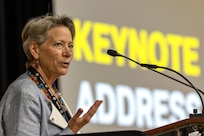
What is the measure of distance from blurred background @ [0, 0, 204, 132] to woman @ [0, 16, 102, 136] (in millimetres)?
1367

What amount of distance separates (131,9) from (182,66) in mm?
578

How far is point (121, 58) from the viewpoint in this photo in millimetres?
4633

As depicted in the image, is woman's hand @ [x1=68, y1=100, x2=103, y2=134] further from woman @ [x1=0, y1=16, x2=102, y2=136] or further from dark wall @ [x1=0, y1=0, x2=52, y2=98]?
dark wall @ [x1=0, y1=0, x2=52, y2=98]

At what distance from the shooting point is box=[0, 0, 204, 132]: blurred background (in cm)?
438

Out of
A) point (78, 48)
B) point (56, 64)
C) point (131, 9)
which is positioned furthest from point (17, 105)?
point (131, 9)

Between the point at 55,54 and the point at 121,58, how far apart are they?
5.77ft

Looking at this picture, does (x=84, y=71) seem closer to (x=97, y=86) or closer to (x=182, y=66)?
(x=97, y=86)

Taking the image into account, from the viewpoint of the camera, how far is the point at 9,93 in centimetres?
272

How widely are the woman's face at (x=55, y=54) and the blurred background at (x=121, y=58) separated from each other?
1.38 metres

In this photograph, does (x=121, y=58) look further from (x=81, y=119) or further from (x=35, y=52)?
(x=81, y=119)

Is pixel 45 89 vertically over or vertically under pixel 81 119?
over

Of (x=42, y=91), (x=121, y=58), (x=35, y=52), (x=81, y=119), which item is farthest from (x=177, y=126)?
(x=121, y=58)

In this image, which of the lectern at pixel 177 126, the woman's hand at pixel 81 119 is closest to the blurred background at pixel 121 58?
the woman's hand at pixel 81 119

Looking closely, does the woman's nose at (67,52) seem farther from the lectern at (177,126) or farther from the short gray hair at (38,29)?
the lectern at (177,126)
